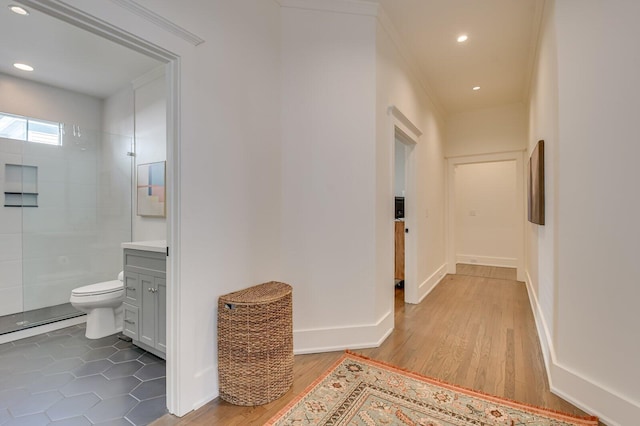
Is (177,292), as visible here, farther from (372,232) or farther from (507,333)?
(507,333)

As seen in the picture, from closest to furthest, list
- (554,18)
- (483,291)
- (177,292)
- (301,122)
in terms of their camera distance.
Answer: (177,292) < (554,18) < (301,122) < (483,291)

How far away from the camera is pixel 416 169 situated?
3.66m

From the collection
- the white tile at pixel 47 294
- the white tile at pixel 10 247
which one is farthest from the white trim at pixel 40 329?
the white tile at pixel 10 247

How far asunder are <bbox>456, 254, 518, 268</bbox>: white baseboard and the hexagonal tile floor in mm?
6033

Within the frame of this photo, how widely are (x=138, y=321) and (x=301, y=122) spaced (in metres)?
2.13

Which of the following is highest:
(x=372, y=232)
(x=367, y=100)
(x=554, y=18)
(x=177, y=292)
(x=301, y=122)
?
(x=554, y=18)

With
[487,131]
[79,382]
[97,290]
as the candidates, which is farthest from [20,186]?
[487,131]

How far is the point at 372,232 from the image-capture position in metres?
2.49

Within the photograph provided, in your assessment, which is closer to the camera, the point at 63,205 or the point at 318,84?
the point at 318,84

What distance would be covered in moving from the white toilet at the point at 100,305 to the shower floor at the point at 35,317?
54 cm

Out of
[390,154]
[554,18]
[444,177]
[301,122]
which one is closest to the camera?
[554,18]

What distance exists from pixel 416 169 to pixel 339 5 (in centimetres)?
201

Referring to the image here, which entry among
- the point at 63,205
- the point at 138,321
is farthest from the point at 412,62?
the point at 63,205

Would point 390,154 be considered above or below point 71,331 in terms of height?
above
